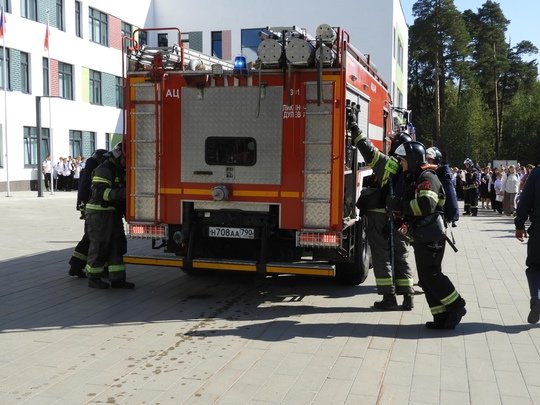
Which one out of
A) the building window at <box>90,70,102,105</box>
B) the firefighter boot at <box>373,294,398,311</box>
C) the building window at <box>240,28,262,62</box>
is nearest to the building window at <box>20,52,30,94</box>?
the building window at <box>90,70,102,105</box>

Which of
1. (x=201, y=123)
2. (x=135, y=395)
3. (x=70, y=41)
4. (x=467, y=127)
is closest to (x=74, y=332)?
(x=135, y=395)

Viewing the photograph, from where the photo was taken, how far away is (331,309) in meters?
7.02

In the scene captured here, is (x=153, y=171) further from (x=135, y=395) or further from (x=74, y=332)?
(x=135, y=395)

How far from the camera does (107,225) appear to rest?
784 cm

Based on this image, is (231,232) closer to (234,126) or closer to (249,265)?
(249,265)

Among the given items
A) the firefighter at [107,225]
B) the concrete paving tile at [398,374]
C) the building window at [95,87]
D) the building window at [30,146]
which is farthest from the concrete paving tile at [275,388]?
the building window at [95,87]

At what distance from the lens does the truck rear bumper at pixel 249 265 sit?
667 cm

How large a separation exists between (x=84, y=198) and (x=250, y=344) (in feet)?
13.0

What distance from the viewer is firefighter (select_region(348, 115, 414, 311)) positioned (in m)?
6.97

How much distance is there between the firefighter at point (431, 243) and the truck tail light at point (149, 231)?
2.82 meters

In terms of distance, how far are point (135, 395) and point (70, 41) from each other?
3261 centimetres

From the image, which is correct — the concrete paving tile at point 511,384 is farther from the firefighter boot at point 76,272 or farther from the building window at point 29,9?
the building window at point 29,9

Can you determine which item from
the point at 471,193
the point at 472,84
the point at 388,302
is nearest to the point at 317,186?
the point at 388,302

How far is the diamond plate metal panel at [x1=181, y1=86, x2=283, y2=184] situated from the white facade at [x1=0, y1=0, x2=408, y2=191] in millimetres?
22086
